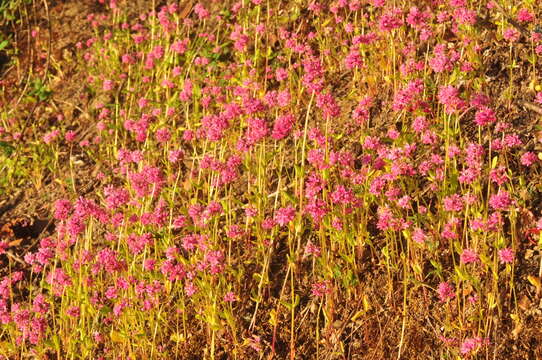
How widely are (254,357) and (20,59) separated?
16.4ft

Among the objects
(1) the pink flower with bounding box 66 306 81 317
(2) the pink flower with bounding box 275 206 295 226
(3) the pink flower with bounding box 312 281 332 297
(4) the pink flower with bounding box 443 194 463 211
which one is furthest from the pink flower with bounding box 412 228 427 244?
(1) the pink flower with bounding box 66 306 81 317

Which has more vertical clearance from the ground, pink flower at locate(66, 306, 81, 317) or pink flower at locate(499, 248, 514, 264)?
pink flower at locate(499, 248, 514, 264)

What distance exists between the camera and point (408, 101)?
11.1ft

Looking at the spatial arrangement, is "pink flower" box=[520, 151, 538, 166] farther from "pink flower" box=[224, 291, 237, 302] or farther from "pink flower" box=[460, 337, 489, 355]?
"pink flower" box=[224, 291, 237, 302]

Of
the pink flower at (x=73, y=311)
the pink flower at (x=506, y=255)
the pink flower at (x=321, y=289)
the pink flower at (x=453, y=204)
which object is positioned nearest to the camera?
the pink flower at (x=506, y=255)

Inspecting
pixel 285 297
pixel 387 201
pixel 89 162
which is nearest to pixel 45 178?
pixel 89 162

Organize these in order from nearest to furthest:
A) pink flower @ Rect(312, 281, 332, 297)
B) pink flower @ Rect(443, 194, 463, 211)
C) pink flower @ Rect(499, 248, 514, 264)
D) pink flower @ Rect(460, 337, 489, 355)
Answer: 1. pink flower @ Rect(460, 337, 489, 355)
2. pink flower @ Rect(499, 248, 514, 264)
3. pink flower @ Rect(443, 194, 463, 211)
4. pink flower @ Rect(312, 281, 332, 297)

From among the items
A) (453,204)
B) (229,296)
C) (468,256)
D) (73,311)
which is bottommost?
(73,311)

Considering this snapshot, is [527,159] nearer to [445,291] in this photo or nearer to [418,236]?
[418,236]

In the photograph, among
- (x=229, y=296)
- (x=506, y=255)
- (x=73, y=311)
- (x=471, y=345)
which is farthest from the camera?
(x=73, y=311)

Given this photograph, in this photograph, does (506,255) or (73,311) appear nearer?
(506,255)

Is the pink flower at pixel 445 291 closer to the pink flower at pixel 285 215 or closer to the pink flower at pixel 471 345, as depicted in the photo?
the pink flower at pixel 471 345

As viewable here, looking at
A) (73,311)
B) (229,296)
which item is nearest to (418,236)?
(229,296)

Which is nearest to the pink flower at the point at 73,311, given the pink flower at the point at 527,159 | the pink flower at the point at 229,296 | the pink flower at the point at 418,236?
the pink flower at the point at 229,296
